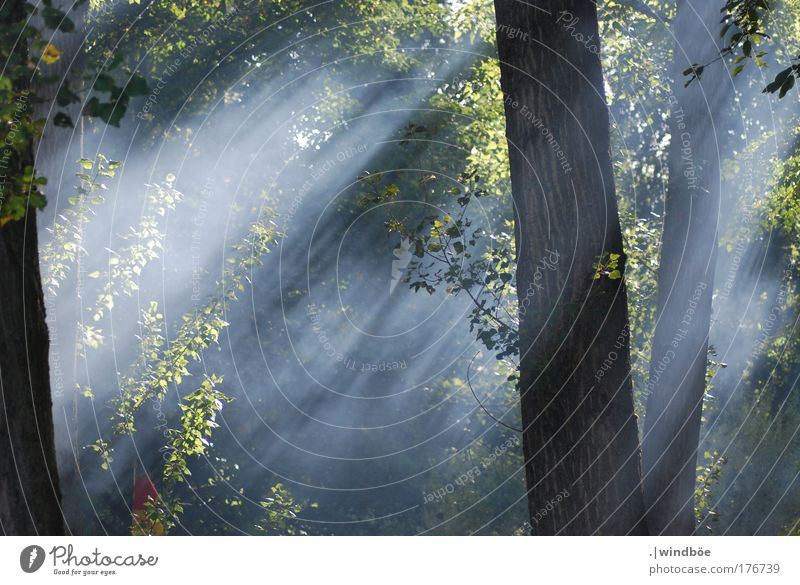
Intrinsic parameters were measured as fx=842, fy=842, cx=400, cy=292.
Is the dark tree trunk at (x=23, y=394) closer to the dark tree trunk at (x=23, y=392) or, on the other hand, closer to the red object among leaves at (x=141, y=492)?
the dark tree trunk at (x=23, y=392)

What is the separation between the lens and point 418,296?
19812 millimetres

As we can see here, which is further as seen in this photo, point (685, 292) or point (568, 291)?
point (685, 292)

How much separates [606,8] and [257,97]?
280 inches

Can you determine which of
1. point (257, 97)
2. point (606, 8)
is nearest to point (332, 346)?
point (257, 97)

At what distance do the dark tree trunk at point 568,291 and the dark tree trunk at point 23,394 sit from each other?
3.00m

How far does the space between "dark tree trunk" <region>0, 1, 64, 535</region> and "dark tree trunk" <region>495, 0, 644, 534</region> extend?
300 cm

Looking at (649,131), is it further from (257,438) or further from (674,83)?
(257,438)

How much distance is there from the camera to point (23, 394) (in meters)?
4.45
